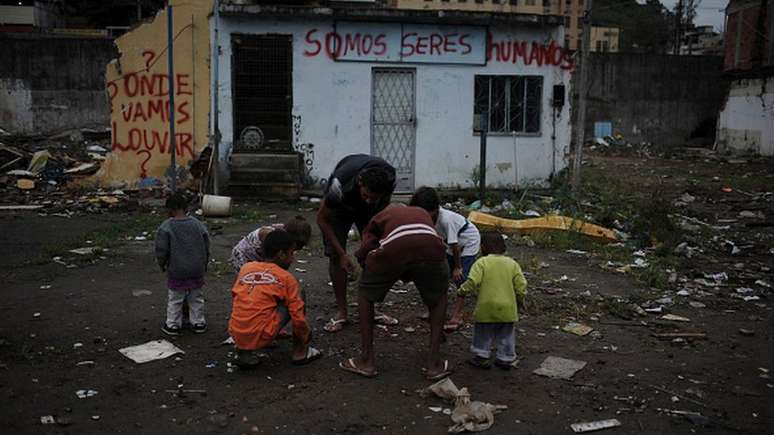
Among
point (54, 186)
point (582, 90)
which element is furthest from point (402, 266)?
point (54, 186)

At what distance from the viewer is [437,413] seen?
13.1 feet

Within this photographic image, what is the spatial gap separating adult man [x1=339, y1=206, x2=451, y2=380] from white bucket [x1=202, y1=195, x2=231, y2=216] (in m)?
6.49

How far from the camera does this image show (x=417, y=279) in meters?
4.36

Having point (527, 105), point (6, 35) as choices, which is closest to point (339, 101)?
point (527, 105)

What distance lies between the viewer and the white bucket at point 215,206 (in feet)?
34.6

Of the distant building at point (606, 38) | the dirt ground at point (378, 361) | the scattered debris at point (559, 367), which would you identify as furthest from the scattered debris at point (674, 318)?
the distant building at point (606, 38)

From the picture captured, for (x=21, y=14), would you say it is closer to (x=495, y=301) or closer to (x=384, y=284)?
(x=384, y=284)

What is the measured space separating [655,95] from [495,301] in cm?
2565

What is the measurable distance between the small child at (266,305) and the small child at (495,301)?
3.79 ft

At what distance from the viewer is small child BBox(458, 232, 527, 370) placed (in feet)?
15.0

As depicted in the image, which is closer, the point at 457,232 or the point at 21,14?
the point at 457,232

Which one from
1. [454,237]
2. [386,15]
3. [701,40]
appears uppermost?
[701,40]

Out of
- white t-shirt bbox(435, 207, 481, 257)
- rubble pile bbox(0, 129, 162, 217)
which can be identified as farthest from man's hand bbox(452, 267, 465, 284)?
rubble pile bbox(0, 129, 162, 217)

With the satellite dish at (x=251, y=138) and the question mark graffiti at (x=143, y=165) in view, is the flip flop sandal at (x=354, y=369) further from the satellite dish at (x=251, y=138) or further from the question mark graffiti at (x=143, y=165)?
the question mark graffiti at (x=143, y=165)
